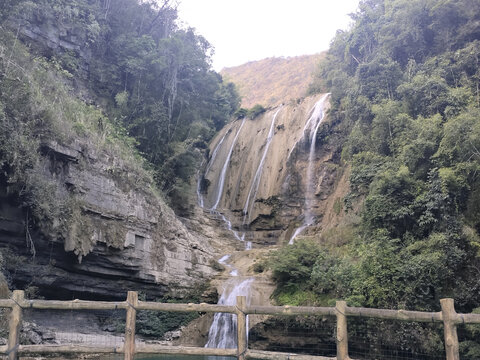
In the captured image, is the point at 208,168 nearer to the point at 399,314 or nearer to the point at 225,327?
the point at 225,327

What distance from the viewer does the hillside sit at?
6038cm

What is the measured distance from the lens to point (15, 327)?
6293 mm

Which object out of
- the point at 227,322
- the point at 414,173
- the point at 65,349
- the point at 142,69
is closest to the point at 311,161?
the point at 414,173

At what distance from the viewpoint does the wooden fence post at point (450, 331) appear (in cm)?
551

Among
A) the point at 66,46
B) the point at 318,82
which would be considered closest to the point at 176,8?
the point at 66,46

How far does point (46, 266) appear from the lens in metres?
13.1

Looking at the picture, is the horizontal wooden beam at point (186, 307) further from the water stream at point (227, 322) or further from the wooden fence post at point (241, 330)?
the water stream at point (227, 322)

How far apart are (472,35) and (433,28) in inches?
70.9

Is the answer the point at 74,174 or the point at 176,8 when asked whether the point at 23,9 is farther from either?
the point at 176,8

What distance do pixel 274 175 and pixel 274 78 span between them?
1878 inches

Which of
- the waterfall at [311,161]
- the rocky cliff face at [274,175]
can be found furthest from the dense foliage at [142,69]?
the waterfall at [311,161]

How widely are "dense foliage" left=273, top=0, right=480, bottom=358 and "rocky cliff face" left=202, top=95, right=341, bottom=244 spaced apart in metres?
3.45

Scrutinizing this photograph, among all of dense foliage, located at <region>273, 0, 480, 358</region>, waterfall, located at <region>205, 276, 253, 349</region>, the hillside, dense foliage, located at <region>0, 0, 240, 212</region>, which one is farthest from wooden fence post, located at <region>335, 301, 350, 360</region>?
the hillside

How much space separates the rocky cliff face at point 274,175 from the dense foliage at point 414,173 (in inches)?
136
